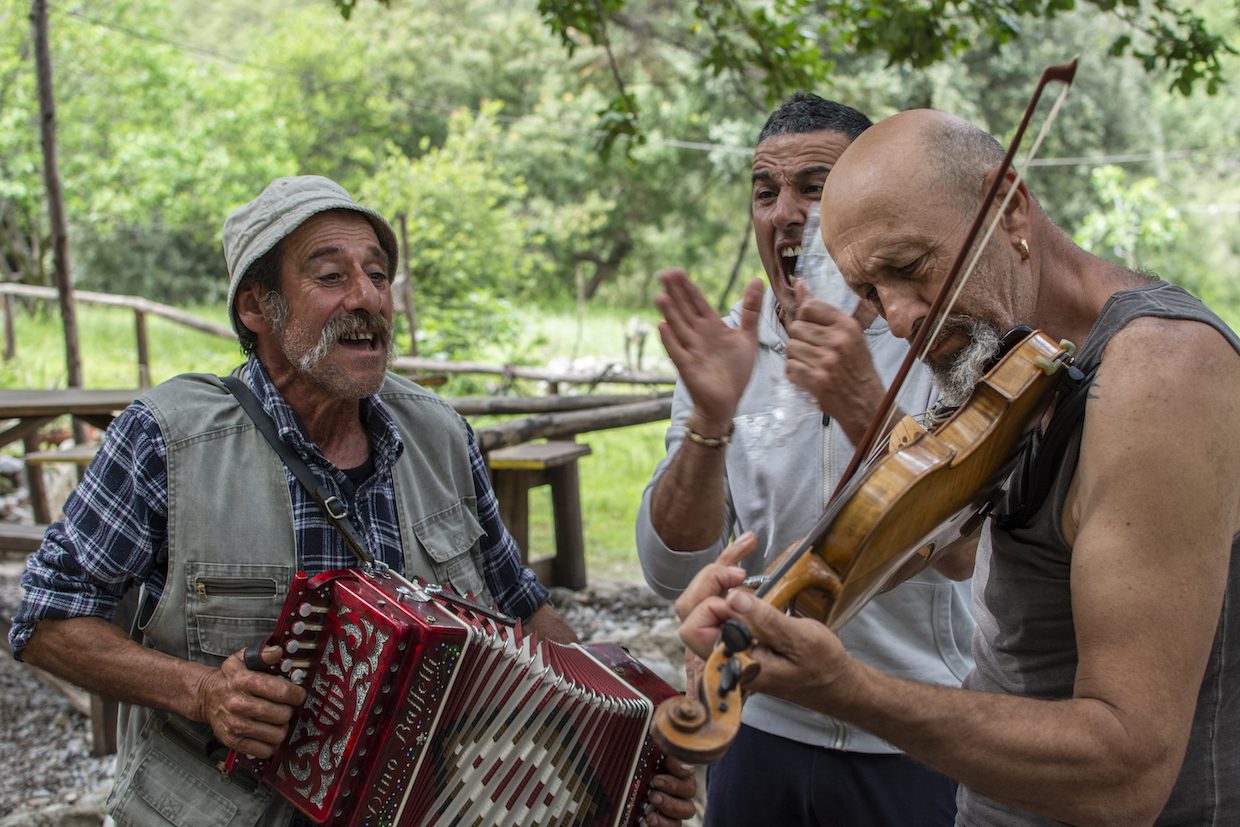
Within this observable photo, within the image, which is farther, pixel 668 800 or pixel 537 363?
pixel 537 363

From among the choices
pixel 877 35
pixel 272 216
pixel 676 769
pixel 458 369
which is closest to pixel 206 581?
pixel 272 216

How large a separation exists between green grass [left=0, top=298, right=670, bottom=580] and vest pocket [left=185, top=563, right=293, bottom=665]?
213 inches

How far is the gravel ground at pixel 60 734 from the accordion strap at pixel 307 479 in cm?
234

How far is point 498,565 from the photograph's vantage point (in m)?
2.59

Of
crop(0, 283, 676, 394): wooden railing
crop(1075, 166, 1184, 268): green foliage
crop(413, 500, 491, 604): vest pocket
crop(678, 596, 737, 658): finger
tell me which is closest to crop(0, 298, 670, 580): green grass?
crop(0, 283, 676, 394): wooden railing

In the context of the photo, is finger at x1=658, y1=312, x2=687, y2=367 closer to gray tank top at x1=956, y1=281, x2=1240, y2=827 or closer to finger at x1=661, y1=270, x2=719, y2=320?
finger at x1=661, y1=270, x2=719, y2=320

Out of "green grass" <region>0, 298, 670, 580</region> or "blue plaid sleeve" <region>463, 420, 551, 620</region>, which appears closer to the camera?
"blue plaid sleeve" <region>463, 420, 551, 620</region>

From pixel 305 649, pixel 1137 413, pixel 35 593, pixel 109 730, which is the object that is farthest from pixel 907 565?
pixel 109 730

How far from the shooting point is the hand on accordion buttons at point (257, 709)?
1867 millimetres

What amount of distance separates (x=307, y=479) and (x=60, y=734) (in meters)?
3.55

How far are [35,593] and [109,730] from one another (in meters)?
2.93

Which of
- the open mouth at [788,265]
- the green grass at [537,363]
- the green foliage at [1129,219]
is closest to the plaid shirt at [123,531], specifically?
the open mouth at [788,265]

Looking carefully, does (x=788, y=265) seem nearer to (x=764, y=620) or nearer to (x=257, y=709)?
(x=764, y=620)

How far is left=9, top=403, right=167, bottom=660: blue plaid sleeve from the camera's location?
204cm
